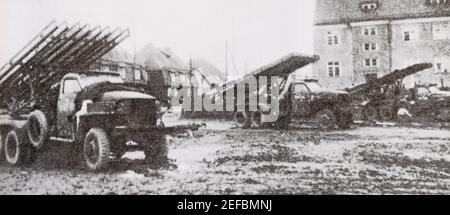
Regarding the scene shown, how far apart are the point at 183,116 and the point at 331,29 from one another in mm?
7603

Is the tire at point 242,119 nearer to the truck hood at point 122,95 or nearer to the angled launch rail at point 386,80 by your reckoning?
the angled launch rail at point 386,80

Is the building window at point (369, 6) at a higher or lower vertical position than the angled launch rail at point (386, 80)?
higher

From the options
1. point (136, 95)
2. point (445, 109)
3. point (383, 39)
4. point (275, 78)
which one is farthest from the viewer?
point (383, 39)

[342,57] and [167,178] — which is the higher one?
[342,57]

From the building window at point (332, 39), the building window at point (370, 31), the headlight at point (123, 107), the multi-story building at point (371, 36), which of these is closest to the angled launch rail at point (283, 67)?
the headlight at point (123, 107)

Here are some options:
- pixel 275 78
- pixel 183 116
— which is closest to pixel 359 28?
pixel 275 78

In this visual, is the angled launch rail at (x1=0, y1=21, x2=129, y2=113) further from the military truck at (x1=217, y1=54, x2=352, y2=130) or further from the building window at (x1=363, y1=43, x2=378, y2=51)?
the building window at (x1=363, y1=43, x2=378, y2=51)

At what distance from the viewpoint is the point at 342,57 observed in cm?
1435

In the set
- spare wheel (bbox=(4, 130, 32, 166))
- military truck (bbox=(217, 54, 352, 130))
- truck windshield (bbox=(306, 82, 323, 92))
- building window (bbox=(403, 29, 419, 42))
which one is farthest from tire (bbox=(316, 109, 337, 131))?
spare wheel (bbox=(4, 130, 32, 166))

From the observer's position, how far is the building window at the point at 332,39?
549 inches

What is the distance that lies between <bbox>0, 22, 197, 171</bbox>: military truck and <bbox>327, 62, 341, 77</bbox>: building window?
26.9ft

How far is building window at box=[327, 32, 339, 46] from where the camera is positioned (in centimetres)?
1395

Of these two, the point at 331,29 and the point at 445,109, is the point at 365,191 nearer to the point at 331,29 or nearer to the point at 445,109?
the point at 445,109

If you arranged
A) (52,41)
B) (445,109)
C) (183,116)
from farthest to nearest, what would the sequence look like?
1. (445,109)
2. (183,116)
3. (52,41)
